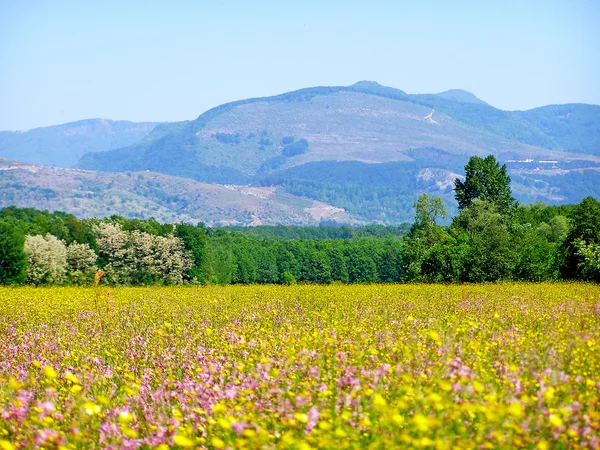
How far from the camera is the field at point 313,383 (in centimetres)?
838

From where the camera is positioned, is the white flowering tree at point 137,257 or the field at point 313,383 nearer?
the field at point 313,383

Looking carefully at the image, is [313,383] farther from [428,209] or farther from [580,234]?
[428,209]

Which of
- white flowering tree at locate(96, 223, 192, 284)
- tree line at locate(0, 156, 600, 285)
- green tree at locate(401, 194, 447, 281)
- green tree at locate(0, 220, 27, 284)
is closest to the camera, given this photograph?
tree line at locate(0, 156, 600, 285)

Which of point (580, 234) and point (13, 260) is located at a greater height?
point (580, 234)

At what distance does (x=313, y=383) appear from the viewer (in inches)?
418

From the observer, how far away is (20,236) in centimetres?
7950

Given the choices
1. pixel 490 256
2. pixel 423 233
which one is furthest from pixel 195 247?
pixel 490 256

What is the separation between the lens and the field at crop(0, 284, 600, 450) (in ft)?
27.5

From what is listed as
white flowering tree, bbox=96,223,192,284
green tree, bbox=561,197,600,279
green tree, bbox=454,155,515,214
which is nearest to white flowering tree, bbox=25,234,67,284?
white flowering tree, bbox=96,223,192,284

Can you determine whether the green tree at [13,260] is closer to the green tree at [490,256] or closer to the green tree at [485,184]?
the green tree at [490,256]

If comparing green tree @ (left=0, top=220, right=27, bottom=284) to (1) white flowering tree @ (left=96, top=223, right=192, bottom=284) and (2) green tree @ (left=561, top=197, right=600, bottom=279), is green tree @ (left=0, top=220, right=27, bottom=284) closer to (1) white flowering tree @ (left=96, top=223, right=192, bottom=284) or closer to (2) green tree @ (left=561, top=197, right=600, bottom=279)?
(1) white flowering tree @ (left=96, top=223, right=192, bottom=284)

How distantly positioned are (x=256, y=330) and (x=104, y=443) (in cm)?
747

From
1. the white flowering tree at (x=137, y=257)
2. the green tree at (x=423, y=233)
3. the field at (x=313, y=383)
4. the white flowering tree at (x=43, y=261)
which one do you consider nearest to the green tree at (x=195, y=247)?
the white flowering tree at (x=137, y=257)

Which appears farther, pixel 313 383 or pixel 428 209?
pixel 428 209
